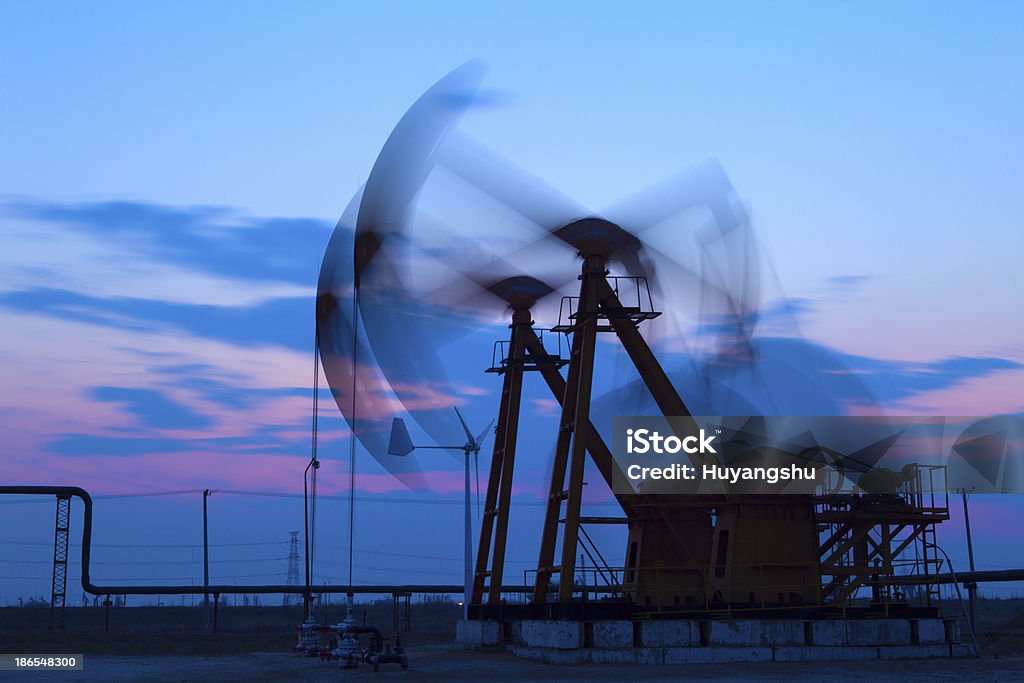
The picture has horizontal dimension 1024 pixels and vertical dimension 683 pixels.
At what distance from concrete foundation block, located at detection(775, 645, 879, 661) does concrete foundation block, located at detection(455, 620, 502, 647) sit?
981 cm

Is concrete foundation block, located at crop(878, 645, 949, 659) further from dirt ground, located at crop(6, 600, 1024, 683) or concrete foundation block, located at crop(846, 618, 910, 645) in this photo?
dirt ground, located at crop(6, 600, 1024, 683)

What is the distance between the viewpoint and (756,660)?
29188 millimetres

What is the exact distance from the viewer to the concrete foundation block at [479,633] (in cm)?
3594

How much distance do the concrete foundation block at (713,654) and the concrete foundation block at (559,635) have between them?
2.29 m

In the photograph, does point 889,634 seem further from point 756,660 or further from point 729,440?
point 729,440

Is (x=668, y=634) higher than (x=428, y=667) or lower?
higher

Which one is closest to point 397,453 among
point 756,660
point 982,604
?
point 756,660

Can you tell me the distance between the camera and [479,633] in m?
36.7

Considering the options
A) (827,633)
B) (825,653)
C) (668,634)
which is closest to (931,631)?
(827,633)

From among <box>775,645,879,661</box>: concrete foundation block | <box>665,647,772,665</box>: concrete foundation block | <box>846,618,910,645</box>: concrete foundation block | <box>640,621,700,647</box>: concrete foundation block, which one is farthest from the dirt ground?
<box>640,621,700,647</box>: concrete foundation block

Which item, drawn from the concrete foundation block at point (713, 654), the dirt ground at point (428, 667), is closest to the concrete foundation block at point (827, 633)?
the dirt ground at point (428, 667)

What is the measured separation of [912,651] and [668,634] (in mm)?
6649

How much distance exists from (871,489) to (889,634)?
4.36 meters

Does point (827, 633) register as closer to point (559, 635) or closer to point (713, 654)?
point (713, 654)
